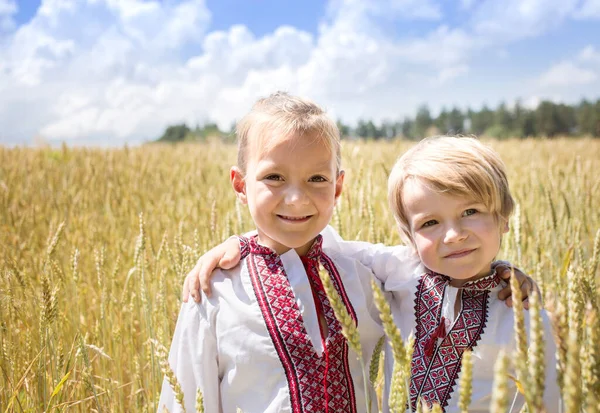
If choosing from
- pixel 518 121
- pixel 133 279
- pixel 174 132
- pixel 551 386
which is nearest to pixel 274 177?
pixel 551 386

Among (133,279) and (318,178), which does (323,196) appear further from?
(133,279)

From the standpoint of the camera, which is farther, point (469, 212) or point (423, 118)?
point (423, 118)

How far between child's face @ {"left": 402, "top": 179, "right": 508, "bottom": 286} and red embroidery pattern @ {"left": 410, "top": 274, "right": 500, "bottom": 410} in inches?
2.2

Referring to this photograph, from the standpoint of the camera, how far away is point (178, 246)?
143cm

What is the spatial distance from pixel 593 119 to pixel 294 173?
159ft

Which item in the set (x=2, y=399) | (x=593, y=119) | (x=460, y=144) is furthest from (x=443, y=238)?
(x=593, y=119)

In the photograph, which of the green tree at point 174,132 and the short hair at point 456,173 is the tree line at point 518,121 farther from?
the short hair at point 456,173

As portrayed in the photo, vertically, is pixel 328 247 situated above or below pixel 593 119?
below

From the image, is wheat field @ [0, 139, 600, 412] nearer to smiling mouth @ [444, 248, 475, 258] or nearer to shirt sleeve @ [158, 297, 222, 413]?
shirt sleeve @ [158, 297, 222, 413]

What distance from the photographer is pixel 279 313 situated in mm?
1222

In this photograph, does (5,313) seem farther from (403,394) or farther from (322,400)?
(403,394)

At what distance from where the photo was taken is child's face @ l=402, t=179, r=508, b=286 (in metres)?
1.23

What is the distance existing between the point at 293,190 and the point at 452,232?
1.27 ft

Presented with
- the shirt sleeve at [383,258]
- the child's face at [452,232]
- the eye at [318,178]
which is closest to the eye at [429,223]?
the child's face at [452,232]
